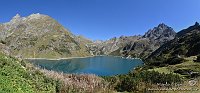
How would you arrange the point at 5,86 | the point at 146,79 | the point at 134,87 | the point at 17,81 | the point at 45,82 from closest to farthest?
the point at 5,86 < the point at 17,81 < the point at 45,82 < the point at 134,87 < the point at 146,79

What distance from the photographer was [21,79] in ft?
80.3

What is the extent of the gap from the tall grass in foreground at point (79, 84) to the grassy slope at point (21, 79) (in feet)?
2.73

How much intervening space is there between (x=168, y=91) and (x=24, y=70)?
46.4ft

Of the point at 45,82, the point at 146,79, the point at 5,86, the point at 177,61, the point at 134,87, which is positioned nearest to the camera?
the point at 5,86

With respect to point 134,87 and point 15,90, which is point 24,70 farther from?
point 134,87

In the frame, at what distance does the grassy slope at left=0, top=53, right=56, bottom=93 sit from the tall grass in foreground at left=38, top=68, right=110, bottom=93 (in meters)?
0.83

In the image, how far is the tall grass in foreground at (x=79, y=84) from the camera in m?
26.1

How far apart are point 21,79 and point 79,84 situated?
5.37m

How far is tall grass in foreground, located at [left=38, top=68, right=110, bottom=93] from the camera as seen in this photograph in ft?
85.7

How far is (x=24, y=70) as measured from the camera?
26.9 m

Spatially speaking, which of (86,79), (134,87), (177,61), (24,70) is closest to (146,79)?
(134,87)

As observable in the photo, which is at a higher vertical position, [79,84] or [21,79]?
[21,79]

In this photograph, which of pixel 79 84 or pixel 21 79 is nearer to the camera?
pixel 21 79

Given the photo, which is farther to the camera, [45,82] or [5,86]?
[45,82]
